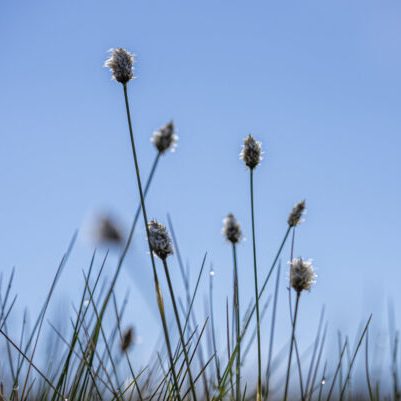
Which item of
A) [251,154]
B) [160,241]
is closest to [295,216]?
[251,154]

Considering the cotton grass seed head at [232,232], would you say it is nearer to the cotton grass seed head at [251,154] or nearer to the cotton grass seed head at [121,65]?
the cotton grass seed head at [251,154]

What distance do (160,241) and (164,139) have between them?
0.27 metres

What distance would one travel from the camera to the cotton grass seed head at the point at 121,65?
5.98ft

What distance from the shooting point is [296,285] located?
1994 millimetres

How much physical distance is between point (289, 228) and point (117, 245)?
65 centimetres

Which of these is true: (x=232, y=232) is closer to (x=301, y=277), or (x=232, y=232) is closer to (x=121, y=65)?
(x=301, y=277)

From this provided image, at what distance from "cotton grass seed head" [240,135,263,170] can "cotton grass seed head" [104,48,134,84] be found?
1.82 feet

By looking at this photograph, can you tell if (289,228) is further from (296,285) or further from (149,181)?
(149,181)

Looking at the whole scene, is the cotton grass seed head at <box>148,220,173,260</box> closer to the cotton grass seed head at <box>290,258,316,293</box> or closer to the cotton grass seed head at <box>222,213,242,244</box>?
the cotton grass seed head at <box>290,258,316,293</box>

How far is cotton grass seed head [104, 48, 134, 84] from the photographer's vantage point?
182 centimetres

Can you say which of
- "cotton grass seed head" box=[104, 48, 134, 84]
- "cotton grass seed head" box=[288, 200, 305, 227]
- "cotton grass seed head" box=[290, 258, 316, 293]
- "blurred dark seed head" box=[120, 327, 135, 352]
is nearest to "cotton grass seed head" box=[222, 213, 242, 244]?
"cotton grass seed head" box=[288, 200, 305, 227]

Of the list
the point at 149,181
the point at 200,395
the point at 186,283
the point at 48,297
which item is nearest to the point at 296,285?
the point at 186,283

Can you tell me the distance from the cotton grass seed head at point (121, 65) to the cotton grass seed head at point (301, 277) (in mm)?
806

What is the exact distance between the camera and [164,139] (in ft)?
5.37
